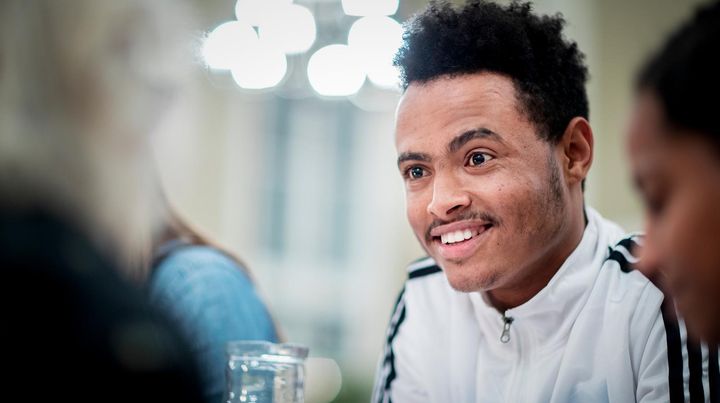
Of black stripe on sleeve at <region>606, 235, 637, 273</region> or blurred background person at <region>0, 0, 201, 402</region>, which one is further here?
black stripe on sleeve at <region>606, 235, 637, 273</region>

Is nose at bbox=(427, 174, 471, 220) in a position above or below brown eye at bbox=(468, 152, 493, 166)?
below

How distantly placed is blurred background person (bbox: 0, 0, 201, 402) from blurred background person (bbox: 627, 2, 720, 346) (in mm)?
489

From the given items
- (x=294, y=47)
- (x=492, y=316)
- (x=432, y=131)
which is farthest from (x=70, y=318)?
(x=294, y=47)

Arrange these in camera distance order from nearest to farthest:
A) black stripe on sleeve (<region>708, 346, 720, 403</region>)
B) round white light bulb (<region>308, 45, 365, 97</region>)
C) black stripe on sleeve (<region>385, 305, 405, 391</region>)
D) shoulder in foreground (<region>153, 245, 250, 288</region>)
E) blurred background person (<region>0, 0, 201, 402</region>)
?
blurred background person (<region>0, 0, 201, 402</region>)
black stripe on sleeve (<region>708, 346, 720, 403</region>)
shoulder in foreground (<region>153, 245, 250, 288</region>)
black stripe on sleeve (<region>385, 305, 405, 391</region>)
round white light bulb (<region>308, 45, 365, 97</region>)

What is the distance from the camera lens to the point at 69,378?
1.27ft

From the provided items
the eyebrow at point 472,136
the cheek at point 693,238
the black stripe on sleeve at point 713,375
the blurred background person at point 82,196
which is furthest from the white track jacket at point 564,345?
the blurred background person at point 82,196

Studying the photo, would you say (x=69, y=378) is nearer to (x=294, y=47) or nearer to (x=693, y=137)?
(x=693, y=137)

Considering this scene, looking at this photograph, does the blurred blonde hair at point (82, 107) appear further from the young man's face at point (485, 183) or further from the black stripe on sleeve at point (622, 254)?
the black stripe on sleeve at point (622, 254)

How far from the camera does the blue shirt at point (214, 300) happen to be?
46.6 inches

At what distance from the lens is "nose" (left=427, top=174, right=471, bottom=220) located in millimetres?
1118

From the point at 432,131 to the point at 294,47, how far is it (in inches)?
97.6

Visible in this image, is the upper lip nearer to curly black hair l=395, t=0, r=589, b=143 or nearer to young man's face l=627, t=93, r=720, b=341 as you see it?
curly black hair l=395, t=0, r=589, b=143

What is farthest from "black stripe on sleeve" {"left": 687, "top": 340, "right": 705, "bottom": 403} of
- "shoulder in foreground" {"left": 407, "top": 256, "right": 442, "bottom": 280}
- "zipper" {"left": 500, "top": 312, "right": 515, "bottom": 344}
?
"shoulder in foreground" {"left": 407, "top": 256, "right": 442, "bottom": 280}

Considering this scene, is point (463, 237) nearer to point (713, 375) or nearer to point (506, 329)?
point (506, 329)
